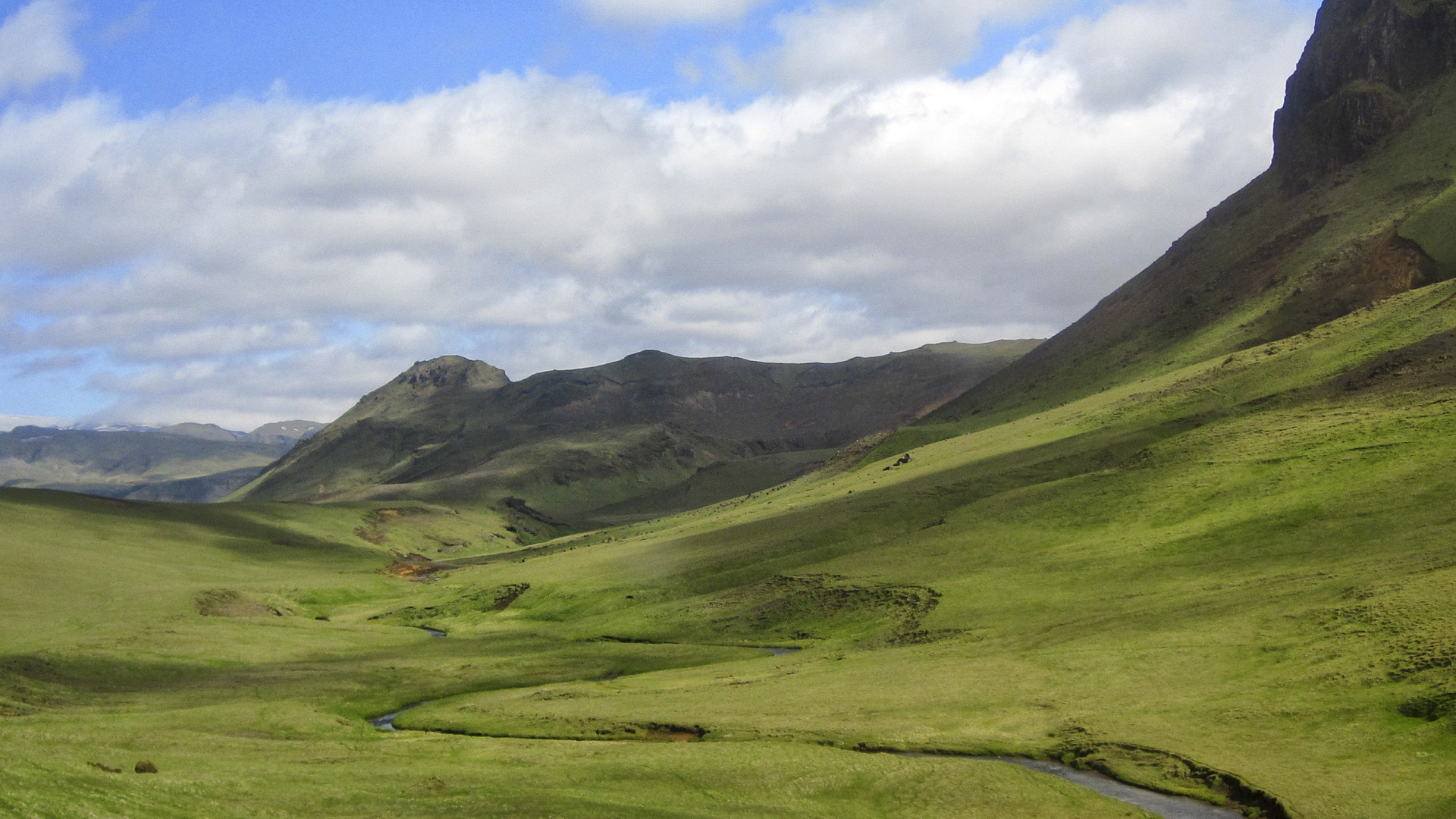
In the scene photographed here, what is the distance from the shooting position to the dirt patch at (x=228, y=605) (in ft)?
403

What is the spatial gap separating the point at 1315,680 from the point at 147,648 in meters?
84.2

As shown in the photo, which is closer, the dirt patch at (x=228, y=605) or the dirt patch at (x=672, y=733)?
the dirt patch at (x=672, y=733)

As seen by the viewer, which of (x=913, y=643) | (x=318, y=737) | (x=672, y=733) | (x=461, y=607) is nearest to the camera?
(x=672, y=733)

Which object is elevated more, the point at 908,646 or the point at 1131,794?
the point at 908,646

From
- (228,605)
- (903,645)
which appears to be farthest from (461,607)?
(903,645)

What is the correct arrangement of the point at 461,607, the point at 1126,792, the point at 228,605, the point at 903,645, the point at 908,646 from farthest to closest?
the point at 461,607
the point at 228,605
the point at 903,645
the point at 908,646
the point at 1126,792

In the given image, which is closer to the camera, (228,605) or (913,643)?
(913,643)

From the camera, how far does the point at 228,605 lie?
128375mm

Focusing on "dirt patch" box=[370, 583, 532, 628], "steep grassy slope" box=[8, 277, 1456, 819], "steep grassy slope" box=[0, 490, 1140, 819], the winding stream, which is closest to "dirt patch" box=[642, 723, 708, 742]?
"steep grassy slope" box=[8, 277, 1456, 819]

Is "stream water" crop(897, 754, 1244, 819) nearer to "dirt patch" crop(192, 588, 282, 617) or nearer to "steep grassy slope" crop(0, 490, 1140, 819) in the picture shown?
"steep grassy slope" crop(0, 490, 1140, 819)

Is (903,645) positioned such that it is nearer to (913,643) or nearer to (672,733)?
(913,643)

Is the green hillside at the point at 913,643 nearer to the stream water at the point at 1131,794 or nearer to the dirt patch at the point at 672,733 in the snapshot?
the dirt patch at the point at 672,733

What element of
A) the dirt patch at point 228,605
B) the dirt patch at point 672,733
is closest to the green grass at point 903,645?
the dirt patch at point 672,733

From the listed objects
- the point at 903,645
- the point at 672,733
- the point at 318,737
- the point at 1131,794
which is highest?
the point at 318,737
